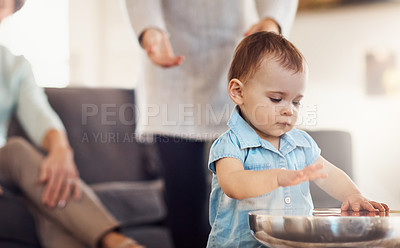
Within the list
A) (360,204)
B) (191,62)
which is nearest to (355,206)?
(360,204)

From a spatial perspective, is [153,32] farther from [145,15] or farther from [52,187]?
[52,187]

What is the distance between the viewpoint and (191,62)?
0.54m

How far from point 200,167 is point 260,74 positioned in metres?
0.30

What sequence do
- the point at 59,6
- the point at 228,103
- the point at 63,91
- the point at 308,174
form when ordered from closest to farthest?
the point at 308,174 < the point at 228,103 < the point at 59,6 < the point at 63,91

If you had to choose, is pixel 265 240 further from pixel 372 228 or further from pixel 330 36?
pixel 330 36

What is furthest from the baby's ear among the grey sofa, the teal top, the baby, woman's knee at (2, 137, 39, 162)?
the grey sofa

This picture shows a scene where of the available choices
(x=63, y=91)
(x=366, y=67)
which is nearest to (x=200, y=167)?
(x=366, y=67)

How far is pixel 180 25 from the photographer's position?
21.0 inches

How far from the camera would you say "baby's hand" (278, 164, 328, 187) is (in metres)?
0.29

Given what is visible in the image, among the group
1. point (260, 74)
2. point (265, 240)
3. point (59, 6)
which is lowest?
point (265, 240)

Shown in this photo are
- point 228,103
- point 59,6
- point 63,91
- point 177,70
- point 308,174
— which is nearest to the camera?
Answer: point 308,174

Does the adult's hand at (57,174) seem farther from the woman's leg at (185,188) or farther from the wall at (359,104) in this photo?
the wall at (359,104)

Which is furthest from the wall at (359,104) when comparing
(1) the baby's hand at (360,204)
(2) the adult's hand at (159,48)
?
(2) the adult's hand at (159,48)

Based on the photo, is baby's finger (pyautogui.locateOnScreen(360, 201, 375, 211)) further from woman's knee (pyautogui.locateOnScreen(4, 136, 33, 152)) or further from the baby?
woman's knee (pyautogui.locateOnScreen(4, 136, 33, 152))
